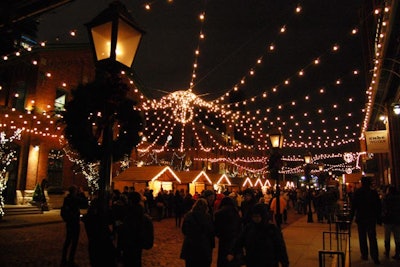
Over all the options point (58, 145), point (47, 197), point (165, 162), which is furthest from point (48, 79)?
point (165, 162)

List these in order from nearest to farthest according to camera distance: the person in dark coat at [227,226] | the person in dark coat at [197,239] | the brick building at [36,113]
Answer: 1. the person in dark coat at [197,239]
2. the person in dark coat at [227,226]
3. the brick building at [36,113]

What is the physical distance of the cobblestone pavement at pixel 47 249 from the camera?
848 cm

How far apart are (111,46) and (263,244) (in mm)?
3113

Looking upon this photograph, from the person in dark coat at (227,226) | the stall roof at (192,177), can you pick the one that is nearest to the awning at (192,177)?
the stall roof at (192,177)

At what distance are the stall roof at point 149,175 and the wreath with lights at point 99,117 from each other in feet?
58.1

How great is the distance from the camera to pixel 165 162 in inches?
1399

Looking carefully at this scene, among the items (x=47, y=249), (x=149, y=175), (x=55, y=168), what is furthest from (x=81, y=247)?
(x=55, y=168)

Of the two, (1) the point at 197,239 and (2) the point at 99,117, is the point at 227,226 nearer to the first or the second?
(1) the point at 197,239

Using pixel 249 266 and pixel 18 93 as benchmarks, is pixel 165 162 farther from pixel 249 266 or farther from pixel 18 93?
pixel 249 266

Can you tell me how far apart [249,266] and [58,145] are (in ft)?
73.6

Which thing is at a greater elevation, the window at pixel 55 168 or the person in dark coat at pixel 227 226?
the window at pixel 55 168

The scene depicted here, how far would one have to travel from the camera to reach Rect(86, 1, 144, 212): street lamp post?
4.30 metres

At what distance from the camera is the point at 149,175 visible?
22984 millimetres

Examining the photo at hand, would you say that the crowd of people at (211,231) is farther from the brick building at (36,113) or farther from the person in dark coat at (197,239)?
the brick building at (36,113)
